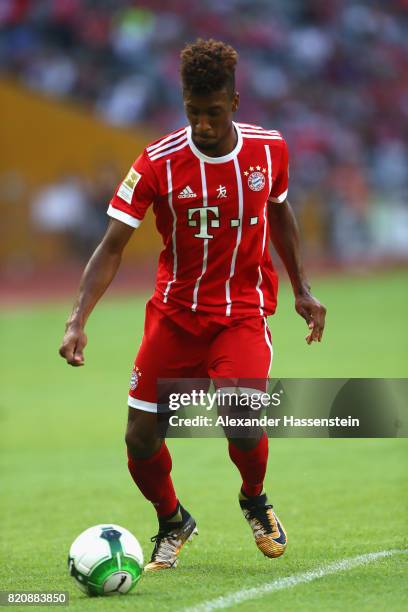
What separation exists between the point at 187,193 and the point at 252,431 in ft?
3.95

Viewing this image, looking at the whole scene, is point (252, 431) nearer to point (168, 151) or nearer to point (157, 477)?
point (157, 477)

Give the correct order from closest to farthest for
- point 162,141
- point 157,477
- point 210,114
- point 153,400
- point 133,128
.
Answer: point 210,114
point 162,141
point 153,400
point 157,477
point 133,128

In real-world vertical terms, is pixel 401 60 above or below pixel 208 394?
above

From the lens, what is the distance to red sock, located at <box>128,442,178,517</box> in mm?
5965

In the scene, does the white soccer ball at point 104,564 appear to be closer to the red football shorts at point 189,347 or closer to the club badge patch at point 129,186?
the red football shorts at point 189,347

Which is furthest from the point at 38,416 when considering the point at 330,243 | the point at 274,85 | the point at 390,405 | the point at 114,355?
the point at 274,85

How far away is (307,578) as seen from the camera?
5.40 meters

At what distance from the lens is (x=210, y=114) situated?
5457mm

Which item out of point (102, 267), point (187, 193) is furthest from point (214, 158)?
point (102, 267)

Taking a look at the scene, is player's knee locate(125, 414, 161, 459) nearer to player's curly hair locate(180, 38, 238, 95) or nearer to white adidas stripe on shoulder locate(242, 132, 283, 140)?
white adidas stripe on shoulder locate(242, 132, 283, 140)

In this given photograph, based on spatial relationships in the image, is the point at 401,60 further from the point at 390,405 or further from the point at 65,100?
the point at 390,405

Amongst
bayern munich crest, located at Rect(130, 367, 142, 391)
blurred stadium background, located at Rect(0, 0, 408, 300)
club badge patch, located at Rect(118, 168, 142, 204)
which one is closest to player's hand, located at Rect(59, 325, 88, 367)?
bayern munich crest, located at Rect(130, 367, 142, 391)

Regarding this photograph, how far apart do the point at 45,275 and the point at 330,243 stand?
6412 mm

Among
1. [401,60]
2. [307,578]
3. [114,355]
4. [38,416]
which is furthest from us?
[401,60]
